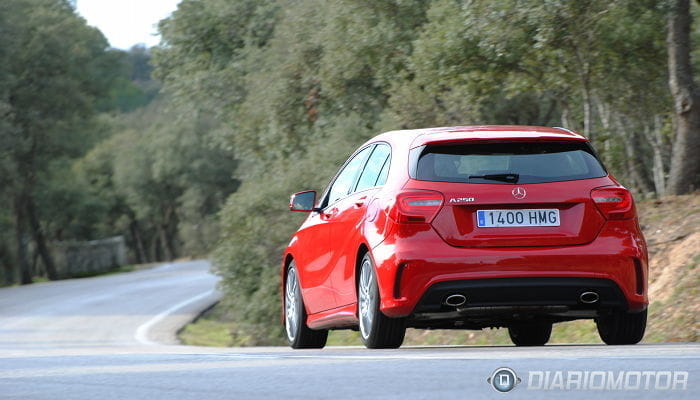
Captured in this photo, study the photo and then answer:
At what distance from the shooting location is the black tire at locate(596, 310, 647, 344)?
9508 millimetres

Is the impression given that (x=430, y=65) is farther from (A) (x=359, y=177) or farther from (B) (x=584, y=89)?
(A) (x=359, y=177)

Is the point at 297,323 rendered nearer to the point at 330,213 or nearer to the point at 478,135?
the point at 330,213

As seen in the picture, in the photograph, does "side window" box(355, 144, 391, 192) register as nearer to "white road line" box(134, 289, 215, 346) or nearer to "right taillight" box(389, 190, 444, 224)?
"right taillight" box(389, 190, 444, 224)

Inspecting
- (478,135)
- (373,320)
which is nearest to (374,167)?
(478,135)

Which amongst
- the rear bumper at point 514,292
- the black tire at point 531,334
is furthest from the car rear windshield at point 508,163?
the black tire at point 531,334

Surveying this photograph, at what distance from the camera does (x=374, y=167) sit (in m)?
9.85

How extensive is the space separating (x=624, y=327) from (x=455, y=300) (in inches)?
58.5

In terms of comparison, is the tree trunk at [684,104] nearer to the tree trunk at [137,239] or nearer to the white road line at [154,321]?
the white road line at [154,321]

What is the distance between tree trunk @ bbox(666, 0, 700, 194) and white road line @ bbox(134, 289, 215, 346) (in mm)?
10946

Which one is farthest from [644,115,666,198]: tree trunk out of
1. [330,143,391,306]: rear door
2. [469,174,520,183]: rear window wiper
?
[469,174,520,183]: rear window wiper

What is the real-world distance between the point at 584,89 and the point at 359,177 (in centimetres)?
884

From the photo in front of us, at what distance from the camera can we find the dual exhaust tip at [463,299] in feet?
29.0

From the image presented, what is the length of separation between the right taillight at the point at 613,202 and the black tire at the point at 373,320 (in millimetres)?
1538

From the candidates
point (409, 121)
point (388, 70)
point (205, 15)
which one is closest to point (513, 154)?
point (409, 121)
